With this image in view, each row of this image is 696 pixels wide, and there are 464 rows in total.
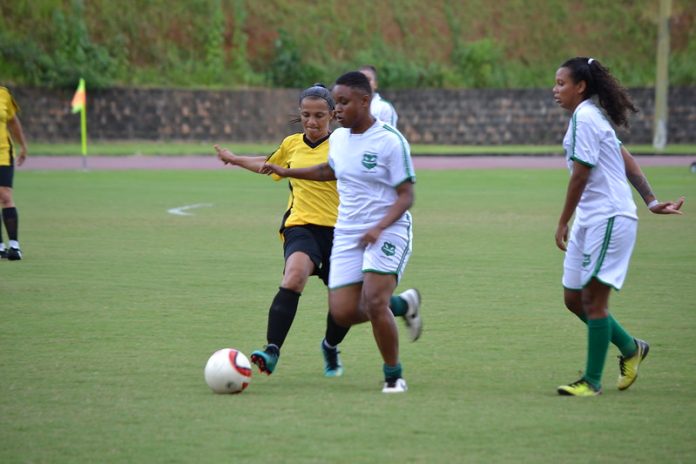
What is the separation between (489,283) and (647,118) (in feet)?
116

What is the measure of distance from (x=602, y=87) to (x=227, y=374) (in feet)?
9.03

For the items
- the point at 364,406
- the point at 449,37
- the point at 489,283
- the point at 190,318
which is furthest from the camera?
the point at 449,37

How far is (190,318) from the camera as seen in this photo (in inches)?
396

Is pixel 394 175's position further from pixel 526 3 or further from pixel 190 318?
pixel 526 3

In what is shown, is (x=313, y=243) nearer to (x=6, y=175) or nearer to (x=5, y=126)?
(x=6, y=175)

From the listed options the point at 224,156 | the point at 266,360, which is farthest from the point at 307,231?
the point at 266,360

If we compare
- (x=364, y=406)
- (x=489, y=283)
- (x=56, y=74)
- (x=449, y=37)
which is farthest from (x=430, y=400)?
(x=449, y=37)

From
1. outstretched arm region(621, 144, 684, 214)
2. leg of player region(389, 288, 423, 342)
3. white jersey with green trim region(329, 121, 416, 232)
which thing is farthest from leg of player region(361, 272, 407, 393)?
outstretched arm region(621, 144, 684, 214)

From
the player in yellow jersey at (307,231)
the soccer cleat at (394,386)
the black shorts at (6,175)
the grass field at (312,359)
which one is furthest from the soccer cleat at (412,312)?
the black shorts at (6,175)

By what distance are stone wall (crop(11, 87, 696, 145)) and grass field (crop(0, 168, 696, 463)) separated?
88.5 ft

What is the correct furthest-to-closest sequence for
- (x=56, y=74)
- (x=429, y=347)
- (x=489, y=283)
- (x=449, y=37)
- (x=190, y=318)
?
(x=449, y=37)
(x=56, y=74)
(x=489, y=283)
(x=190, y=318)
(x=429, y=347)

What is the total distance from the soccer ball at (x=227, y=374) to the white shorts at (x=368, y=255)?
2.43 feet

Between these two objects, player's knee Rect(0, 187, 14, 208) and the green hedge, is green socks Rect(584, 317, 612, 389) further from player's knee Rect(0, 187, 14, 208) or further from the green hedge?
the green hedge

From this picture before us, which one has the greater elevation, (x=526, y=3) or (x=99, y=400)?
(x=526, y=3)
